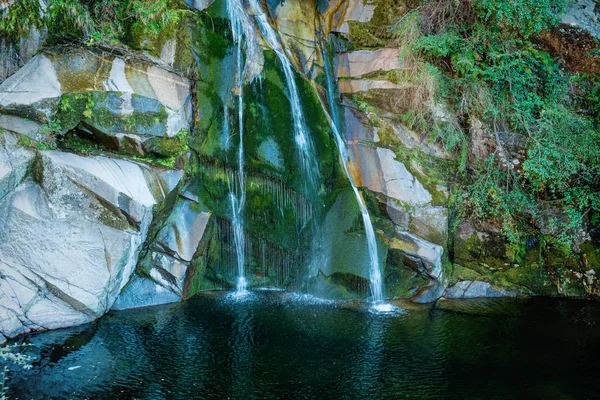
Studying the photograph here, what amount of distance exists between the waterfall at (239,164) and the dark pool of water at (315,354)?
0.89 metres

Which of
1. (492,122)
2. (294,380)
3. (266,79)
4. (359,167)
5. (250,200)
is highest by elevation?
(266,79)

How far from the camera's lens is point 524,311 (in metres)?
Answer: 7.89

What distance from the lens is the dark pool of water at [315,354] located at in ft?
17.8

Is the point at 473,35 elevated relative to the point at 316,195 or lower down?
elevated

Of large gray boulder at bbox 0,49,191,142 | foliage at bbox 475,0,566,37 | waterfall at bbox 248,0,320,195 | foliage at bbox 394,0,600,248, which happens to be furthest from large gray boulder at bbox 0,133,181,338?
foliage at bbox 475,0,566,37

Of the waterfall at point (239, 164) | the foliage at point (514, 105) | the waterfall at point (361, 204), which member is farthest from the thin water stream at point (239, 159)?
the foliage at point (514, 105)

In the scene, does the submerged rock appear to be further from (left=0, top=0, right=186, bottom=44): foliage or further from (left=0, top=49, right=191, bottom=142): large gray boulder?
(left=0, top=0, right=186, bottom=44): foliage

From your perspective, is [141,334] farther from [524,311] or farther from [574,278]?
[574,278]

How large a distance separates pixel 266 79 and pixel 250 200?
2.06 meters

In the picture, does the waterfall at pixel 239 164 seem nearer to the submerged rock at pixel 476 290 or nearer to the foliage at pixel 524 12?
the submerged rock at pixel 476 290

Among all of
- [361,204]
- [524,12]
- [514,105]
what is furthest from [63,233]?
[524,12]

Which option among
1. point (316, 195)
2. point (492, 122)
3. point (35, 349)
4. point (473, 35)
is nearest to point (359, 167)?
point (316, 195)

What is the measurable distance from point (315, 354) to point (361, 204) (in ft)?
9.89

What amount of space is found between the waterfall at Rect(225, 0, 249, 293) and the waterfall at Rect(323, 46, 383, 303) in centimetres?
157
